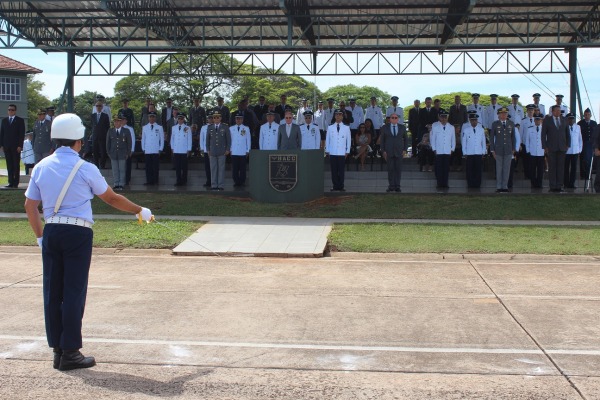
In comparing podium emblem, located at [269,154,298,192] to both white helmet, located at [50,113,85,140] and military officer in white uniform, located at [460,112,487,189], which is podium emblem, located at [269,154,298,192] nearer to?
military officer in white uniform, located at [460,112,487,189]

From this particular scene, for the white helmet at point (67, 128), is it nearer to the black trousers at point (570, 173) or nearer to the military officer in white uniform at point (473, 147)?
the military officer in white uniform at point (473, 147)

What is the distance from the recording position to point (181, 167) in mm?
20797

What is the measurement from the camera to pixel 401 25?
25.3 m

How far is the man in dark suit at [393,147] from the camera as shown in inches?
727

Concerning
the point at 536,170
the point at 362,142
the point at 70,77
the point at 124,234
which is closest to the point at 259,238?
the point at 124,234

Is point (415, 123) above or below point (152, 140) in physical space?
above

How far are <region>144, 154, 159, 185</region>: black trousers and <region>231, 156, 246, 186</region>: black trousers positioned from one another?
2.43 m

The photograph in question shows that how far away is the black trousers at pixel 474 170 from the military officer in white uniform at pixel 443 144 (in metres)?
0.60

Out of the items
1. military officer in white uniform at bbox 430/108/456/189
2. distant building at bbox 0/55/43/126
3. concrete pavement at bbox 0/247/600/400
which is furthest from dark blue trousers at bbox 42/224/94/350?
distant building at bbox 0/55/43/126

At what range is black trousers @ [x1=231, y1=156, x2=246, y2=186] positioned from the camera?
19875mm

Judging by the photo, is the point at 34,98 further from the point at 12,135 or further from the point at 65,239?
the point at 65,239

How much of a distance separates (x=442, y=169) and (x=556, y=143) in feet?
9.66

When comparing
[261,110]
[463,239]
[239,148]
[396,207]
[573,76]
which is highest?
[573,76]

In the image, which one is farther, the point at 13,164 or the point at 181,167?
the point at 181,167
